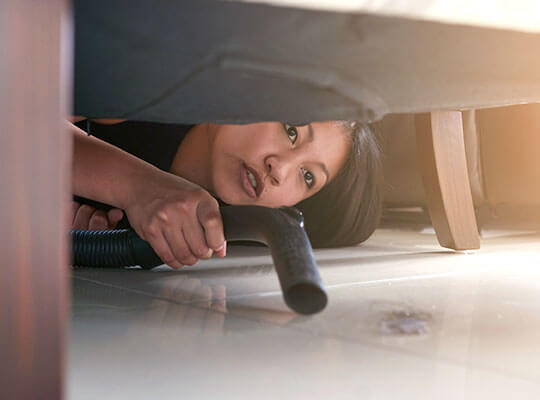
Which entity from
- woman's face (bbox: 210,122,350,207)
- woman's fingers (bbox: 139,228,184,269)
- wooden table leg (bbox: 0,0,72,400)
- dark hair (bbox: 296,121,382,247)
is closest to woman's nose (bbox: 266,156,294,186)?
woman's face (bbox: 210,122,350,207)

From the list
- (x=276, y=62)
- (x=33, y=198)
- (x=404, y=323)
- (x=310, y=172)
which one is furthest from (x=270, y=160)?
(x=33, y=198)

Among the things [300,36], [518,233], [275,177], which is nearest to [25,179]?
[300,36]

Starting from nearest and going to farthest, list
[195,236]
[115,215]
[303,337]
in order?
[303,337]
[195,236]
[115,215]

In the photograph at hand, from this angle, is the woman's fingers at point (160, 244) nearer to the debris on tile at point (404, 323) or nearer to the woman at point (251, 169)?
the woman at point (251, 169)

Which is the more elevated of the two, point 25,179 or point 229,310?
point 25,179

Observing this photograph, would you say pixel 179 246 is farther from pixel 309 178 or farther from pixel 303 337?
pixel 309 178

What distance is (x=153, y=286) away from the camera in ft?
3.22

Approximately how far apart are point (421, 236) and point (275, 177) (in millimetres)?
842

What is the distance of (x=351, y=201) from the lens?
164cm

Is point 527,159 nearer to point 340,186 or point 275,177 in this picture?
point 340,186

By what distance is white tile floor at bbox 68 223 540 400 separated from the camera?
0.50 m

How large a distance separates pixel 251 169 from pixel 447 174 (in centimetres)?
45

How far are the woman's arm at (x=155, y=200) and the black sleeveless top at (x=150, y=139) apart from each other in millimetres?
302

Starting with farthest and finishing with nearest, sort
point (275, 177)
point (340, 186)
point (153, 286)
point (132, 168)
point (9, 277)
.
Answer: point (340, 186)
point (275, 177)
point (132, 168)
point (153, 286)
point (9, 277)
